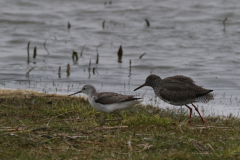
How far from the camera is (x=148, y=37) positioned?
67.1ft

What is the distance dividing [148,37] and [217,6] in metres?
8.65

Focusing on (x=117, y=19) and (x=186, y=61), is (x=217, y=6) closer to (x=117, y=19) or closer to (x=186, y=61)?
(x=117, y=19)

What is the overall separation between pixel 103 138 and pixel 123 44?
43.9ft

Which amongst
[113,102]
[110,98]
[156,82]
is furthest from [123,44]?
[113,102]

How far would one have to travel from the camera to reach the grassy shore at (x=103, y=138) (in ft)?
17.9

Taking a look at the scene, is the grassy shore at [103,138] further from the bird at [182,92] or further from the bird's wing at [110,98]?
the bird at [182,92]

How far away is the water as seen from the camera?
518 inches

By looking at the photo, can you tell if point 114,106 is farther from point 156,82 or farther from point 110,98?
point 156,82

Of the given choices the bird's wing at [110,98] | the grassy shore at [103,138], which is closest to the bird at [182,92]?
the grassy shore at [103,138]

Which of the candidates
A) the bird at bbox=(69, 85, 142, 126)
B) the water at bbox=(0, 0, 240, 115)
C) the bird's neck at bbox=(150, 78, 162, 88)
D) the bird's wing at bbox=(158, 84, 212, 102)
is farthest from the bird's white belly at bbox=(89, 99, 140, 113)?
the water at bbox=(0, 0, 240, 115)

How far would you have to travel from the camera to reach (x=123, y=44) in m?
19.2

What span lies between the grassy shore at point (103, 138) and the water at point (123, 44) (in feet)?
10.1

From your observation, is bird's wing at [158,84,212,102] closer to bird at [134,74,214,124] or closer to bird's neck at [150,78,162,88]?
bird at [134,74,214,124]

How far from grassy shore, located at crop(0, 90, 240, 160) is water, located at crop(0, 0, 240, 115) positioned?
309 centimetres
